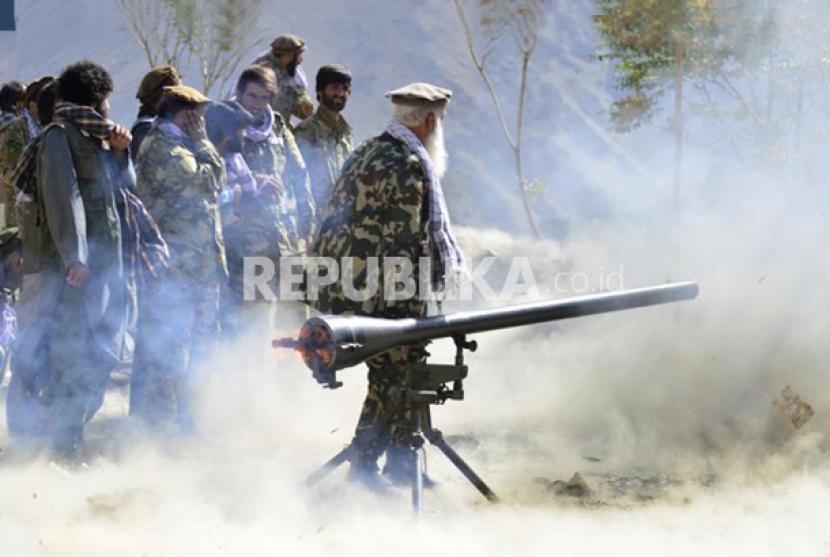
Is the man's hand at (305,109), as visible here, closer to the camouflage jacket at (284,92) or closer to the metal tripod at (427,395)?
the camouflage jacket at (284,92)

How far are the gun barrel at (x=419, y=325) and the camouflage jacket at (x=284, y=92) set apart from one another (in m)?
3.93

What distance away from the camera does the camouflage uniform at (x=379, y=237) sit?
5281mm

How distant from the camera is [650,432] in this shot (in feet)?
22.0

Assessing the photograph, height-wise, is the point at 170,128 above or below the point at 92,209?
above

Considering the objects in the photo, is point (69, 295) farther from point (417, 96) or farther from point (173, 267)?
point (417, 96)

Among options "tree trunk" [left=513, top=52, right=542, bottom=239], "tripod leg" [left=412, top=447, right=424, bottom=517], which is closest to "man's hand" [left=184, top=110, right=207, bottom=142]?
"tripod leg" [left=412, top=447, right=424, bottom=517]

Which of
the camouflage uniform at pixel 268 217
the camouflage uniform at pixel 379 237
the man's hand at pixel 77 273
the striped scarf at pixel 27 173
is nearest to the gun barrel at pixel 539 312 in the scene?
the camouflage uniform at pixel 379 237

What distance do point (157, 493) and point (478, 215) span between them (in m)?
27.4

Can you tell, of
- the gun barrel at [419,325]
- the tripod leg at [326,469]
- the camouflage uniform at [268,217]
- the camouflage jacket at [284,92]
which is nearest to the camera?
the gun barrel at [419,325]

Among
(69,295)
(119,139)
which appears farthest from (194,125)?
(69,295)

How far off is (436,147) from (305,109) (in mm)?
3383

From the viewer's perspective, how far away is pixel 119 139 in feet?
18.4

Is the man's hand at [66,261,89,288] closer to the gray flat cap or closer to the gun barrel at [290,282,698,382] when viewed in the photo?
the gun barrel at [290,282,698,382]

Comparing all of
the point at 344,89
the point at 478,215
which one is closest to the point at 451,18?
the point at 478,215
